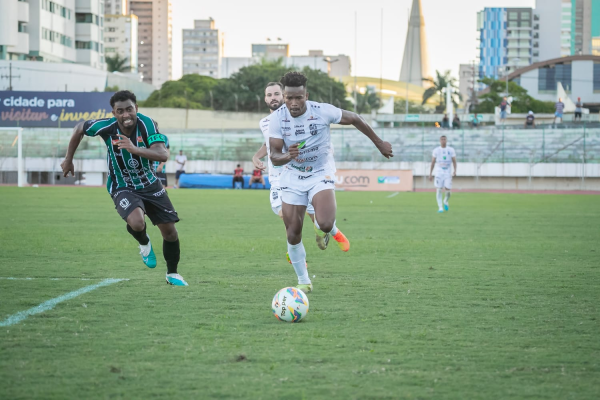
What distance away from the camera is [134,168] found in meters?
7.93

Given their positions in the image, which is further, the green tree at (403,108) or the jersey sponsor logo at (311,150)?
the green tree at (403,108)

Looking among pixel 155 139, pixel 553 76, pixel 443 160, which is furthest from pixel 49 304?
pixel 553 76

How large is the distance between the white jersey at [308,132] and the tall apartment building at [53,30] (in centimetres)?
7034

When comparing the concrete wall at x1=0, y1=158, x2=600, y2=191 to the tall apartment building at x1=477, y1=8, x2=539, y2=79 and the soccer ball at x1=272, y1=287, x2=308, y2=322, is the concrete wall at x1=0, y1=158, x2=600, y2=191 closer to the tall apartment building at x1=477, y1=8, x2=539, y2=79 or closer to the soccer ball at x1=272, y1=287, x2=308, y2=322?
the soccer ball at x1=272, y1=287, x2=308, y2=322

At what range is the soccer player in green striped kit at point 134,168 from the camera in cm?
767

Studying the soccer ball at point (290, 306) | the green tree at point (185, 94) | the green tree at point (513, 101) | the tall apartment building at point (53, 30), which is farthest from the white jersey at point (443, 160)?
the green tree at point (513, 101)

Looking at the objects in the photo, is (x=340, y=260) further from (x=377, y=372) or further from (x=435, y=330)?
(x=377, y=372)

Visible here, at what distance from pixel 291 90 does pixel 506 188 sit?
131 ft

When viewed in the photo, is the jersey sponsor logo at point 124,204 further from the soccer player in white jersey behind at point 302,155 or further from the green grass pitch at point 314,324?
the soccer player in white jersey behind at point 302,155

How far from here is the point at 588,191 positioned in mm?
43125

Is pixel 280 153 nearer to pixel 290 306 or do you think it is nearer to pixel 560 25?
pixel 290 306

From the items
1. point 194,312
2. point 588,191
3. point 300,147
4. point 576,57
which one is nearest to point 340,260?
point 300,147

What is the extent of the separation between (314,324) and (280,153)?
2.10 m

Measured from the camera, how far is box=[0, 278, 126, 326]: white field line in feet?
19.7
